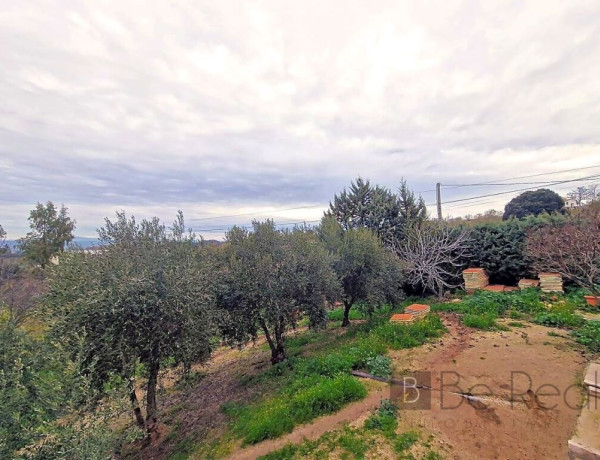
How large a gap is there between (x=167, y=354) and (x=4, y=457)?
250cm

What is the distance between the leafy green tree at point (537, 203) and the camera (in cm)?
2544

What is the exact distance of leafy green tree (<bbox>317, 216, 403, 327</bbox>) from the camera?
406 inches

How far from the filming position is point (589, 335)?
7199 millimetres

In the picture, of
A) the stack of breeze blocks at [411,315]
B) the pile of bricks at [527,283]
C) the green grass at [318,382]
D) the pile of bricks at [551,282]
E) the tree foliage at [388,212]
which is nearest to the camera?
the green grass at [318,382]

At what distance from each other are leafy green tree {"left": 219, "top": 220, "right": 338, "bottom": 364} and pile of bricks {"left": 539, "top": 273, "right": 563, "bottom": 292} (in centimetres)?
987

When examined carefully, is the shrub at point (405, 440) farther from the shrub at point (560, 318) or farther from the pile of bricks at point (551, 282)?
the pile of bricks at point (551, 282)

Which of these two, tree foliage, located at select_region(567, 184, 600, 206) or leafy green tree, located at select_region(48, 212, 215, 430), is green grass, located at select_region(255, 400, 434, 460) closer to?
leafy green tree, located at select_region(48, 212, 215, 430)

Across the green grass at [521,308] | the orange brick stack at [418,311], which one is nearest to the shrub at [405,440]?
the green grass at [521,308]

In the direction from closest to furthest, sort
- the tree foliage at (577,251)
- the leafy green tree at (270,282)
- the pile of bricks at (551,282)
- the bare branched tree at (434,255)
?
the tree foliage at (577,251) → the leafy green tree at (270,282) → the pile of bricks at (551,282) → the bare branched tree at (434,255)

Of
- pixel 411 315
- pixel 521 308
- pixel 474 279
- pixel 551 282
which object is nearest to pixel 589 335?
pixel 521 308

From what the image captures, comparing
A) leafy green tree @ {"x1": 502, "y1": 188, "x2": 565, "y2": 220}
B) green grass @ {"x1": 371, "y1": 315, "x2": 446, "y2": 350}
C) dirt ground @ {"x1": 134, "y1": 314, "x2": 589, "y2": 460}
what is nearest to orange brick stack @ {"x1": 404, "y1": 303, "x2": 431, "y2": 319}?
green grass @ {"x1": 371, "y1": 315, "x2": 446, "y2": 350}

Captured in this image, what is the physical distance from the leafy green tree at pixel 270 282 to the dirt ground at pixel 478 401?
80.0 inches

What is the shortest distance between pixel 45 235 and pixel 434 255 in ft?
93.0

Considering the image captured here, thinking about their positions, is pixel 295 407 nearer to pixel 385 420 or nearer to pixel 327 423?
pixel 327 423
